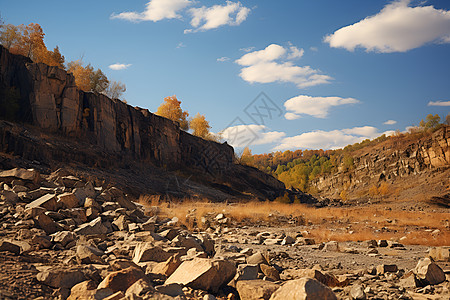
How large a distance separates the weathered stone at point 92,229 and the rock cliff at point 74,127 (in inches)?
698

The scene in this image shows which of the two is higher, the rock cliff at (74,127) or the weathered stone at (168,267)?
the rock cliff at (74,127)

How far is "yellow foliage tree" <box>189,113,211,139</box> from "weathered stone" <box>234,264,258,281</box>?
213 feet

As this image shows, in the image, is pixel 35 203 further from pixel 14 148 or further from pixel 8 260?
pixel 14 148

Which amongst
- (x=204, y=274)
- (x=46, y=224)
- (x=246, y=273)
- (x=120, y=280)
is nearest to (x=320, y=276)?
(x=246, y=273)

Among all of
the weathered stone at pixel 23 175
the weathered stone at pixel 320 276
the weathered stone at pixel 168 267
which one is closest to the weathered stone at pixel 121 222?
the weathered stone at pixel 168 267

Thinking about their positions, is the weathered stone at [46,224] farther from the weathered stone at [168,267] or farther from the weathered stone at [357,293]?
the weathered stone at [357,293]

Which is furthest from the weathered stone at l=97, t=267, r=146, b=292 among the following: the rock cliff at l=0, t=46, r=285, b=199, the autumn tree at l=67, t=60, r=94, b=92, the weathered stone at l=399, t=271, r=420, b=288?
the autumn tree at l=67, t=60, r=94, b=92

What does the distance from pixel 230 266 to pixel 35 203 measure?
5618mm

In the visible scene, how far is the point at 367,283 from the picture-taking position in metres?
4.34

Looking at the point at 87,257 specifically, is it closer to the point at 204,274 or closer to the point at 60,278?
the point at 60,278

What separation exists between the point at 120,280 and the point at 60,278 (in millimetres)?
775

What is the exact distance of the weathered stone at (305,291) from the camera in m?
2.90

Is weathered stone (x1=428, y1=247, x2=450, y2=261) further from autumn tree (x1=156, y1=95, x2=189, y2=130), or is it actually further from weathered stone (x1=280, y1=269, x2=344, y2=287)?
autumn tree (x1=156, y1=95, x2=189, y2=130)

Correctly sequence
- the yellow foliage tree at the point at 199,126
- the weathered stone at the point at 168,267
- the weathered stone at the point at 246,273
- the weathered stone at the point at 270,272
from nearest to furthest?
the weathered stone at the point at 246,273
the weathered stone at the point at 168,267
the weathered stone at the point at 270,272
the yellow foliage tree at the point at 199,126
